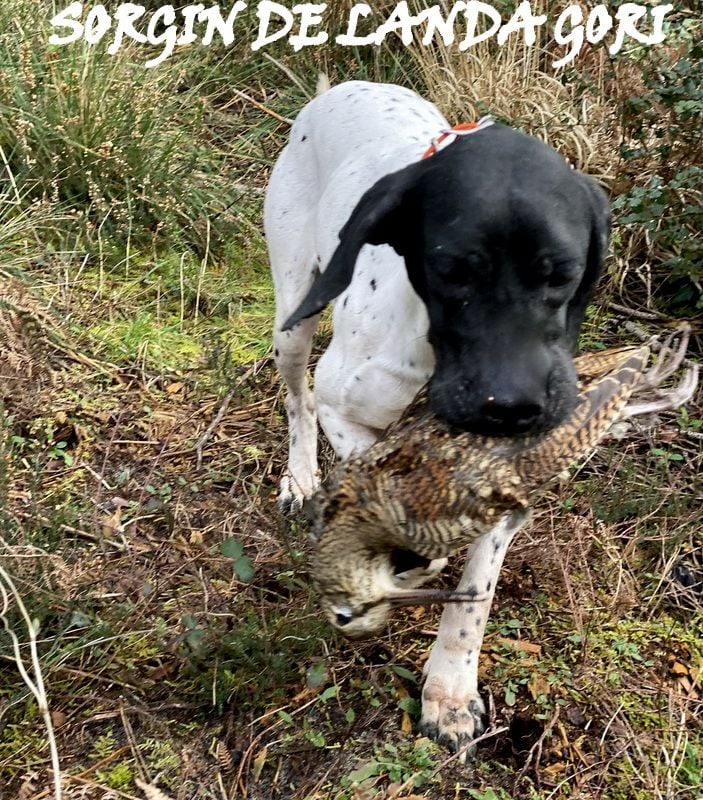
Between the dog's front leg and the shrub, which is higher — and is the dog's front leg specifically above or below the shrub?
below

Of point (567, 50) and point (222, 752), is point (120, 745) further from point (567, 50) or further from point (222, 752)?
point (567, 50)

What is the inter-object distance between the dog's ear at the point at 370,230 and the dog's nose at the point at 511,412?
556 millimetres

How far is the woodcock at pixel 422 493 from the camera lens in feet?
6.01

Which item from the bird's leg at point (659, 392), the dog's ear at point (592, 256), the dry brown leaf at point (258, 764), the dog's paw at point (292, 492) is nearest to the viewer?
the bird's leg at point (659, 392)

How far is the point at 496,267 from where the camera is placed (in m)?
2.06

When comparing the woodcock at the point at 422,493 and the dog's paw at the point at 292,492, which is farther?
the dog's paw at the point at 292,492

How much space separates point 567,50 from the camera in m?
5.23

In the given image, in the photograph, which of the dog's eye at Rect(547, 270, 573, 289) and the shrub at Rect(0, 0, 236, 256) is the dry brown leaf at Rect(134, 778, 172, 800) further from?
the shrub at Rect(0, 0, 236, 256)

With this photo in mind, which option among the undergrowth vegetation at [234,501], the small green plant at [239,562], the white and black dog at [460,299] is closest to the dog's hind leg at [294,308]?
the undergrowth vegetation at [234,501]

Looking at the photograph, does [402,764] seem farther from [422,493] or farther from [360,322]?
[360,322]

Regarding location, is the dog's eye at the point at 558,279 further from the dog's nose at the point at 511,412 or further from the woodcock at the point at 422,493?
the dog's nose at the point at 511,412

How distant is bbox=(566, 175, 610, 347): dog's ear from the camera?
2320mm

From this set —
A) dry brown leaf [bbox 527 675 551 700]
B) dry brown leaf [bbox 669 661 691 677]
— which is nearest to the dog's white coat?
dry brown leaf [bbox 527 675 551 700]

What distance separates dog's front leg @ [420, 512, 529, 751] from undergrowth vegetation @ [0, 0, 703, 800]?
63 mm
